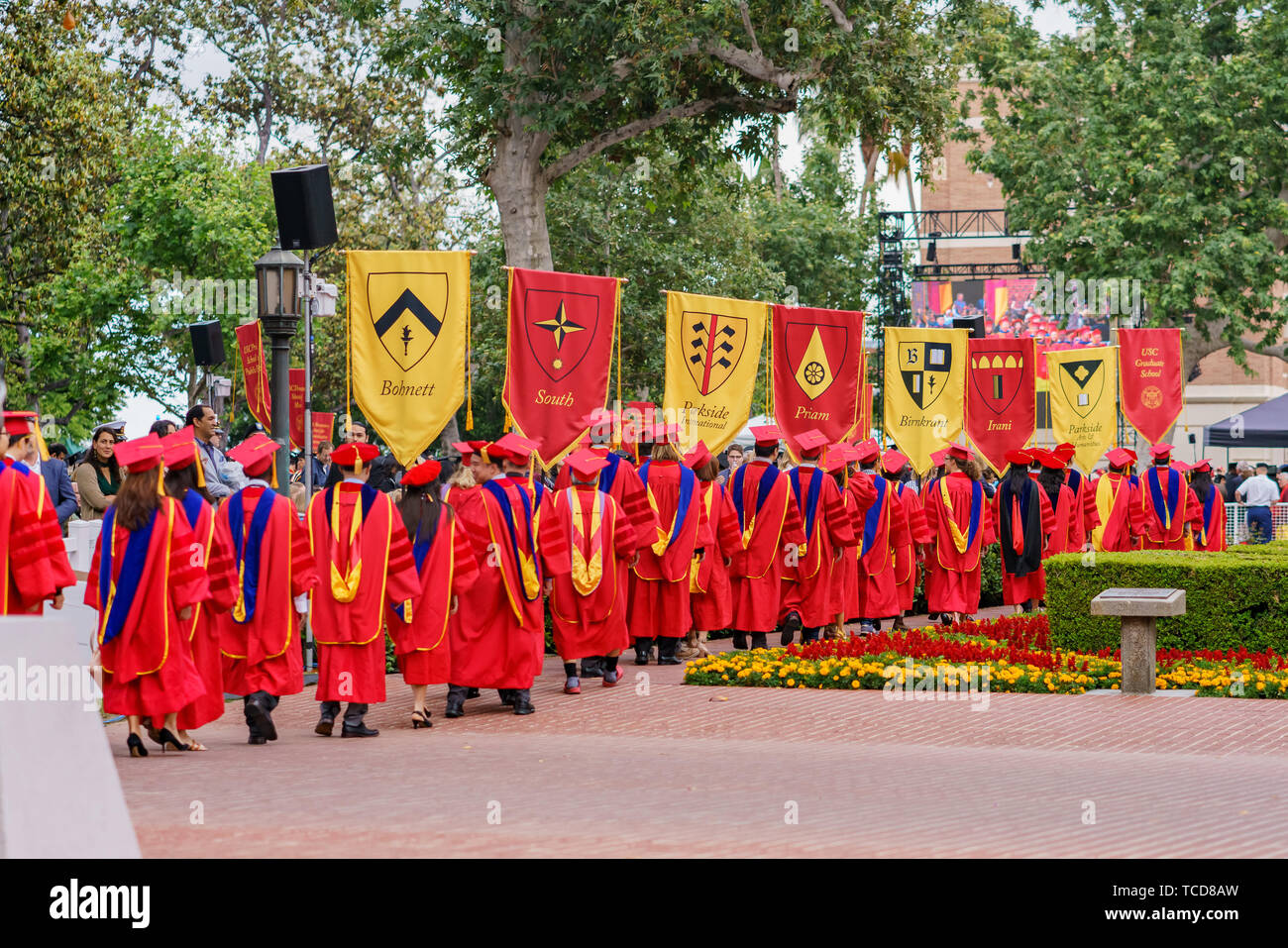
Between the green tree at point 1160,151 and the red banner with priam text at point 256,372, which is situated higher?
the green tree at point 1160,151

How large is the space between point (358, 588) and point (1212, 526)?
1565 centimetres

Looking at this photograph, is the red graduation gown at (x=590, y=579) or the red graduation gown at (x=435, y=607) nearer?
the red graduation gown at (x=435, y=607)

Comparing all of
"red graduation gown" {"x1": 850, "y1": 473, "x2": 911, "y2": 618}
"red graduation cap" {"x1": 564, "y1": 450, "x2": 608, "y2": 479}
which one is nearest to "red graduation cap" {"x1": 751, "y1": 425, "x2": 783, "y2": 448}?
"red graduation gown" {"x1": 850, "y1": 473, "x2": 911, "y2": 618}

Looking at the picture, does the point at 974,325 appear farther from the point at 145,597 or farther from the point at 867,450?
the point at 145,597

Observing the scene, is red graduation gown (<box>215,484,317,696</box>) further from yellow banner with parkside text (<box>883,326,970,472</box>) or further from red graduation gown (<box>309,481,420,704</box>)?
yellow banner with parkside text (<box>883,326,970,472</box>)

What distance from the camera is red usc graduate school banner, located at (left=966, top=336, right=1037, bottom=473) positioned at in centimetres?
1920

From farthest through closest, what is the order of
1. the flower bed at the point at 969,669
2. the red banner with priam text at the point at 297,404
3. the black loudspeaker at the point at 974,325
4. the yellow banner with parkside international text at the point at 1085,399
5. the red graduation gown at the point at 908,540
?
the red banner with priam text at the point at 297,404 < the black loudspeaker at the point at 974,325 < the yellow banner with parkside international text at the point at 1085,399 < the red graduation gown at the point at 908,540 < the flower bed at the point at 969,669

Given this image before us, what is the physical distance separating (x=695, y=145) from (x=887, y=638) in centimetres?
972

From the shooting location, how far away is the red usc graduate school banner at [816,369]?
53.1 feet

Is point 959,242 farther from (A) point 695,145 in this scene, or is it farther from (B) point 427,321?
(B) point 427,321

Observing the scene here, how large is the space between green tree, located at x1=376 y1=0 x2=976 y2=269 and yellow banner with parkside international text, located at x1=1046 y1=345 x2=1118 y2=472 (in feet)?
11.1

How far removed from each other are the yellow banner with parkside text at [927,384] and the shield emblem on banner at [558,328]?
5.99 meters

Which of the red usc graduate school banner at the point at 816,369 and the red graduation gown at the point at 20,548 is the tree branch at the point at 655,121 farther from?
the red graduation gown at the point at 20,548

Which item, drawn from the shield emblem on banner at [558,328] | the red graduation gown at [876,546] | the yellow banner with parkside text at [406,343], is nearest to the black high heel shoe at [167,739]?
the yellow banner with parkside text at [406,343]
